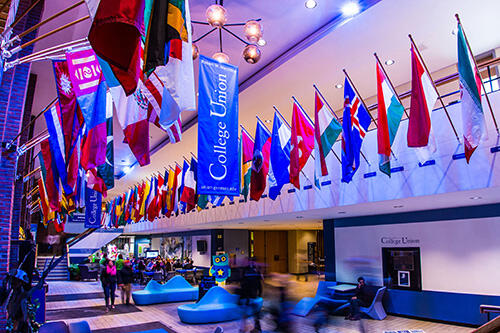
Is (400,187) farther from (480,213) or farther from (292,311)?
(292,311)

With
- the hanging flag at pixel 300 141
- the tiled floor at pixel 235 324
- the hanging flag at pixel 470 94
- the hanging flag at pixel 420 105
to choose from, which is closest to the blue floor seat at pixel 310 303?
the tiled floor at pixel 235 324

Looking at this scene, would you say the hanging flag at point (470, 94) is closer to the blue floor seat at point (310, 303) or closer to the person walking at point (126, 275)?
the blue floor seat at point (310, 303)

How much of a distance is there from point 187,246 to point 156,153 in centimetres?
1113

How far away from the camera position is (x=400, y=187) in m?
9.58

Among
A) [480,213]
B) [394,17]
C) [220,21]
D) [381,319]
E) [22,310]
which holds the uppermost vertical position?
[394,17]

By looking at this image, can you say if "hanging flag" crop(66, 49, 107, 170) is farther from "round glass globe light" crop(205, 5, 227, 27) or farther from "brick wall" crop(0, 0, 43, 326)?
"round glass globe light" crop(205, 5, 227, 27)

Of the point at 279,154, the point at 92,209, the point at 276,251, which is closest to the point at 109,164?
the point at 279,154

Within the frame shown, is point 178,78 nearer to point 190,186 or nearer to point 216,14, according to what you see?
point 216,14

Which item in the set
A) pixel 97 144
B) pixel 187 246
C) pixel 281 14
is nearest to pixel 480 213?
pixel 281 14

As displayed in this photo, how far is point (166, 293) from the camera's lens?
15547 millimetres

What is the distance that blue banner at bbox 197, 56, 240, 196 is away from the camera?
6121 millimetres

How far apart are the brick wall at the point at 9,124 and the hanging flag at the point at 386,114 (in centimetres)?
688

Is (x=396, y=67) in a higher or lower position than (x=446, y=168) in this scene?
higher

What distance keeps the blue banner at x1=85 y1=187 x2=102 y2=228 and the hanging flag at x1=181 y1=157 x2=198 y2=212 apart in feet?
13.5
